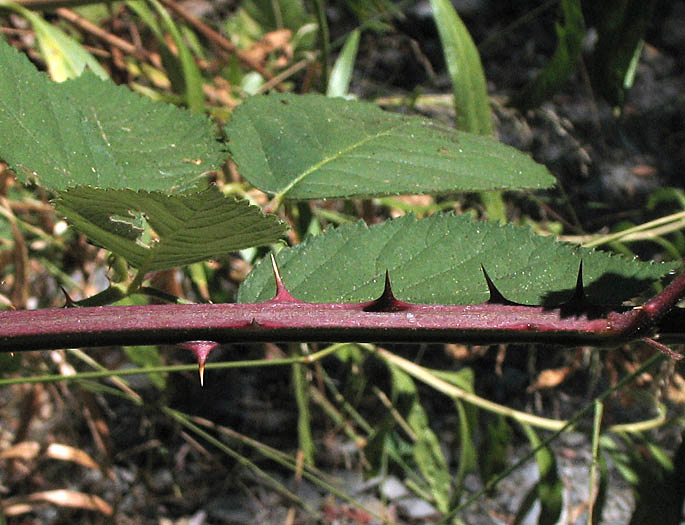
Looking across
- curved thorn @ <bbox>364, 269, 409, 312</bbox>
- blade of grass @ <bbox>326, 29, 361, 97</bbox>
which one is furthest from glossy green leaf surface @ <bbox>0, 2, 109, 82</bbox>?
curved thorn @ <bbox>364, 269, 409, 312</bbox>

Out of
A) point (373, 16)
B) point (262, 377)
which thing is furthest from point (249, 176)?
point (373, 16)

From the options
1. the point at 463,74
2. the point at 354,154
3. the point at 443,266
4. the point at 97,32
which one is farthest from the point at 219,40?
the point at 443,266

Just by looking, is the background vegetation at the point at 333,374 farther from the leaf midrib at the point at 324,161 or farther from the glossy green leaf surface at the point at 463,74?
the leaf midrib at the point at 324,161

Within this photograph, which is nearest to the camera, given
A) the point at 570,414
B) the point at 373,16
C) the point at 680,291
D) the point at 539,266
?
the point at 680,291

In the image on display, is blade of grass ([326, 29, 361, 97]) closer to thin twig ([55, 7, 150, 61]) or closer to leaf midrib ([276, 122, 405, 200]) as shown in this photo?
thin twig ([55, 7, 150, 61])

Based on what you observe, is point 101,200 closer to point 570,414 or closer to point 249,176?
point 249,176

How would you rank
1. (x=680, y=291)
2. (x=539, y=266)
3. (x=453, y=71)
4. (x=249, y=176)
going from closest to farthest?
(x=680, y=291)
(x=539, y=266)
(x=249, y=176)
(x=453, y=71)

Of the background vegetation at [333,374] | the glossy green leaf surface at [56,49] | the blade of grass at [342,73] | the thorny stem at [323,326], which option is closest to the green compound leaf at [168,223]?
the thorny stem at [323,326]

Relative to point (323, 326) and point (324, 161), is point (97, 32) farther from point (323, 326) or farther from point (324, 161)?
point (323, 326)
